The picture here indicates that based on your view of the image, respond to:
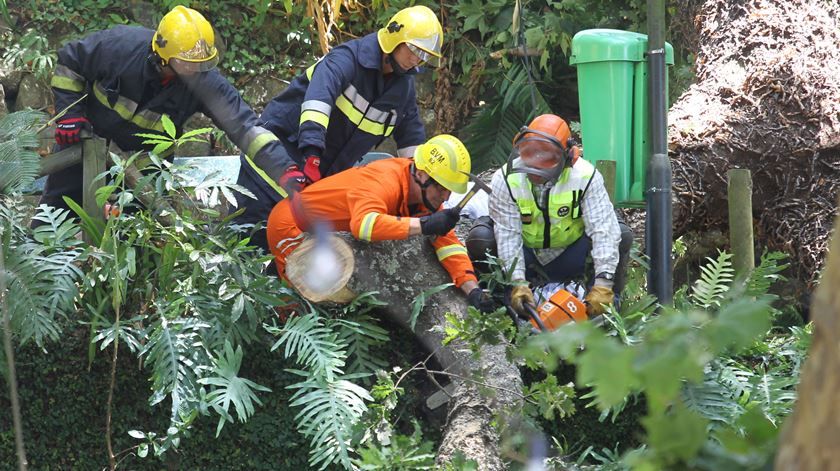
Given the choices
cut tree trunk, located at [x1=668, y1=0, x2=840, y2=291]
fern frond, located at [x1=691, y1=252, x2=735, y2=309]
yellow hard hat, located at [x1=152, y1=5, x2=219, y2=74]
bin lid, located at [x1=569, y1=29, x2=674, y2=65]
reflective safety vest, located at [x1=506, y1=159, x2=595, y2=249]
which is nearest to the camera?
reflective safety vest, located at [x1=506, y1=159, x2=595, y2=249]

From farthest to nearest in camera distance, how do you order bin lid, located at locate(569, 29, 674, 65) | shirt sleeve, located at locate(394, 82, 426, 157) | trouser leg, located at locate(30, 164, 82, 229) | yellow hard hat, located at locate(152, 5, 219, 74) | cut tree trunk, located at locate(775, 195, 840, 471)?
1. shirt sleeve, located at locate(394, 82, 426, 157)
2. trouser leg, located at locate(30, 164, 82, 229)
3. bin lid, located at locate(569, 29, 674, 65)
4. yellow hard hat, located at locate(152, 5, 219, 74)
5. cut tree trunk, located at locate(775, 195, 840, 471)

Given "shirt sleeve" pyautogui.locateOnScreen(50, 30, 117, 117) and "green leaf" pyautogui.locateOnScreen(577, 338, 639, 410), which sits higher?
"green leaf" pyautogui.locateOnScreen(577, 338, 639, 410)

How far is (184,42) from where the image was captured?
5680 mm

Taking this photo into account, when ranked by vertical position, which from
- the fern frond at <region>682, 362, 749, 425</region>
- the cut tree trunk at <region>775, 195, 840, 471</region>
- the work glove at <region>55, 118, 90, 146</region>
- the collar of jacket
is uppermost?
the cut tree trunk at <region>775, 195, 840, 471</region>

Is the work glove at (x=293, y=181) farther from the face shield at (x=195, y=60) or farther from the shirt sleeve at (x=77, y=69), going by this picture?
the shirt sleeve at (x=77, y=69)

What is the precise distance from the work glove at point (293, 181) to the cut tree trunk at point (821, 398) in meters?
3.98

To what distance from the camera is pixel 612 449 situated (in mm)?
5324

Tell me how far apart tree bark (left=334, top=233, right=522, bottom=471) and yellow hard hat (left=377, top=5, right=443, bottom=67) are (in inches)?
46.0

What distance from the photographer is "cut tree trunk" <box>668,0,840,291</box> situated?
6.92 metres

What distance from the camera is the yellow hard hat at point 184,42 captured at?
18.6ft

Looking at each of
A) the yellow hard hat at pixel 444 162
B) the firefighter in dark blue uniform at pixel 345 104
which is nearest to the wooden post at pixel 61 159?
the firefighter in dark blue uniform at pixel 345 104

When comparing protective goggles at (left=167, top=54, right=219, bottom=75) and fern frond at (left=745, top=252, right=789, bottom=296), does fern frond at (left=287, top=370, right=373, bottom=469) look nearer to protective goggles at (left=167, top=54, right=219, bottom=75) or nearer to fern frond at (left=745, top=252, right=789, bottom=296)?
protective goggles at (left=167, top=54, right=219, bottom=75)

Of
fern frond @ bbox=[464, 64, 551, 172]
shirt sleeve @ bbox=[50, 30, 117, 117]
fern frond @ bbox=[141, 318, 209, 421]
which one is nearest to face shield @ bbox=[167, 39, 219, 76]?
shirt sleeve @ bbox=[50, 30, 117, 117]

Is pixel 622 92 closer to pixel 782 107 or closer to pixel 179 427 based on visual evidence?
pixel 782 107
